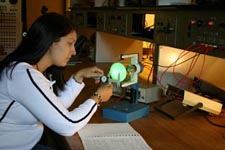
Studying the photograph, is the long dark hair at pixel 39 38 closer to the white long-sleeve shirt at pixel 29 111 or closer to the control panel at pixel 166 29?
the white long-sleeve shirt at pixel 29 111

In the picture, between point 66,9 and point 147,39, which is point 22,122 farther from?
point 66,9

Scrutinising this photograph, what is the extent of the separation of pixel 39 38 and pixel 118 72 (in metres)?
0.41

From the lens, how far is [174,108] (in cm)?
152

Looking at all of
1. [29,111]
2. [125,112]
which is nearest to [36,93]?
[29,111]

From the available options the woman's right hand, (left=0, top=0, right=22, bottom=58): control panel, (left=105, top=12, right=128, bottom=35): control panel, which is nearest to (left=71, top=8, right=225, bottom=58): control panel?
(left=105, top=12, right=128, bottom=35): control panel

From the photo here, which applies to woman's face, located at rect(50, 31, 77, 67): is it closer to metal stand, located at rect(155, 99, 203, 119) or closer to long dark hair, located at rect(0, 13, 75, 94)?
long dark hair, located at rect(0, 13, 75, 94)

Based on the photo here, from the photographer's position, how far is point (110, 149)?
3.42 ft

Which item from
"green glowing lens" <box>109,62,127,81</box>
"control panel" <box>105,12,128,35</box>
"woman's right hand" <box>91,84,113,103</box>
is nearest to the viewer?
"woman's right hand" <box>91,84,113,103</box>

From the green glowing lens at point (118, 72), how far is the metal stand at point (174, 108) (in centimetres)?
25

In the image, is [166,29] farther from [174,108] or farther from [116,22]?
[116,22]

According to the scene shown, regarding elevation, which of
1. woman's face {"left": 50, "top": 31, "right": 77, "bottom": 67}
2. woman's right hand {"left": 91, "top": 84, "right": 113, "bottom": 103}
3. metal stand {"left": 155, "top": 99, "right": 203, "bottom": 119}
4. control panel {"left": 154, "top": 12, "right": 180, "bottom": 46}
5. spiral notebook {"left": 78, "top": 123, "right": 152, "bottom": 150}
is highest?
control panel {"left": 154, "top": 12, "right": 180, "bottom": 46}

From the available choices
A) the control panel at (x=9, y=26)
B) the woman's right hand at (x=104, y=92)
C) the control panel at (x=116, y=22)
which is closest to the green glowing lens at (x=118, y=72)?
the woman's right hand at (x=104, y=92)

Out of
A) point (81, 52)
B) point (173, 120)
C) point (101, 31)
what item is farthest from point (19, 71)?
point (81, 52)

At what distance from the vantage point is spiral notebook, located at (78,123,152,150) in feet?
3.50
